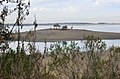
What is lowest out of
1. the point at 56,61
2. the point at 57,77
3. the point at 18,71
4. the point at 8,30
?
the point at 57,77

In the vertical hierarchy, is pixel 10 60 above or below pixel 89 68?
above

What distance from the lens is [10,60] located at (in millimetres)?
4910

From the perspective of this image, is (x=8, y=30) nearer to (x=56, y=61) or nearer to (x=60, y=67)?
(x=56, y=61)

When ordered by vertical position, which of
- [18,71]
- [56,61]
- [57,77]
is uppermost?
[18,71]

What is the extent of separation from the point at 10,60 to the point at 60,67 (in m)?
2.31

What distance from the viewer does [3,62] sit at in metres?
4.94

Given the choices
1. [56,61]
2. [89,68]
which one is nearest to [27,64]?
[56,61]

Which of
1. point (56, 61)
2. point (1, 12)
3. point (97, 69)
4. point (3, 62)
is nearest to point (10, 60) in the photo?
point (3, 62)

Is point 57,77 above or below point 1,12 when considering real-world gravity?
below

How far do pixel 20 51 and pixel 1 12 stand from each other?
59 centimetres

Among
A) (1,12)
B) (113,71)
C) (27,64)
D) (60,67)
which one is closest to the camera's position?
(1,12)

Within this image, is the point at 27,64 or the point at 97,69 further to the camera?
the point at 97,69

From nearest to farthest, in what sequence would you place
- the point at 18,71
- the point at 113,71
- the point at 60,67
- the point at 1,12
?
the point at 18,71, the point at 1,12, the point at 113,71, the point at 60,67

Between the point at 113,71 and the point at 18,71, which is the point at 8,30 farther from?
the point at 113,71
